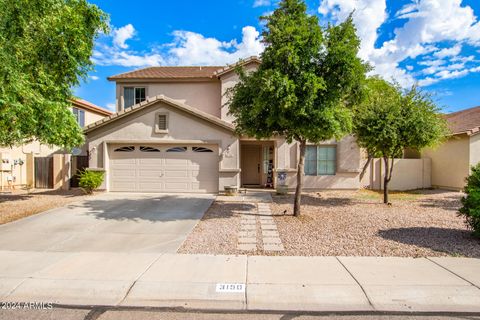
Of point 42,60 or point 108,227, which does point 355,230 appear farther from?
point 42,60

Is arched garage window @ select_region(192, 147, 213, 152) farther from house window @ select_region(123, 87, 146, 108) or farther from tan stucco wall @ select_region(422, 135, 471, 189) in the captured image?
tan stucco wall @ select_region(422, 135, 471, 189)

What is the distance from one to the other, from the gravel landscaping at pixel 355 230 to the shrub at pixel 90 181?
20.8 feet

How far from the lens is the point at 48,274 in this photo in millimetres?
4828

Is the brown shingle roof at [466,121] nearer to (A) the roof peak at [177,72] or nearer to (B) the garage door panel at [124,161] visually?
(A) the roof peak at [177,72]

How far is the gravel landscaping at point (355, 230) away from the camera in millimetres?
6141

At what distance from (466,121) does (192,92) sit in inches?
661

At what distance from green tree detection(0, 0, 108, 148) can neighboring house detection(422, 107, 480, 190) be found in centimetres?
1662

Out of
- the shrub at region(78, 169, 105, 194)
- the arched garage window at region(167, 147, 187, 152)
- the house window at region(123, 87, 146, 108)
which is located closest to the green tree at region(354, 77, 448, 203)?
the arched garage window at region(167, 147, 187, 152)

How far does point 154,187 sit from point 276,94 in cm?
896

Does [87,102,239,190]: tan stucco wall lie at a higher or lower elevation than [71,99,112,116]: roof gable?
lower

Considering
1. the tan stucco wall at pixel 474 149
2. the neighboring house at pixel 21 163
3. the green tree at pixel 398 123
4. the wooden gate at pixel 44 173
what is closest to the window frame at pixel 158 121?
the neighboring house at pixel 21 163

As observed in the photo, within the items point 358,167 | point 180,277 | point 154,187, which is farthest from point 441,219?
point 154,187

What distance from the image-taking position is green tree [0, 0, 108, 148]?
722cm

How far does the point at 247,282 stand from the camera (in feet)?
14.9
